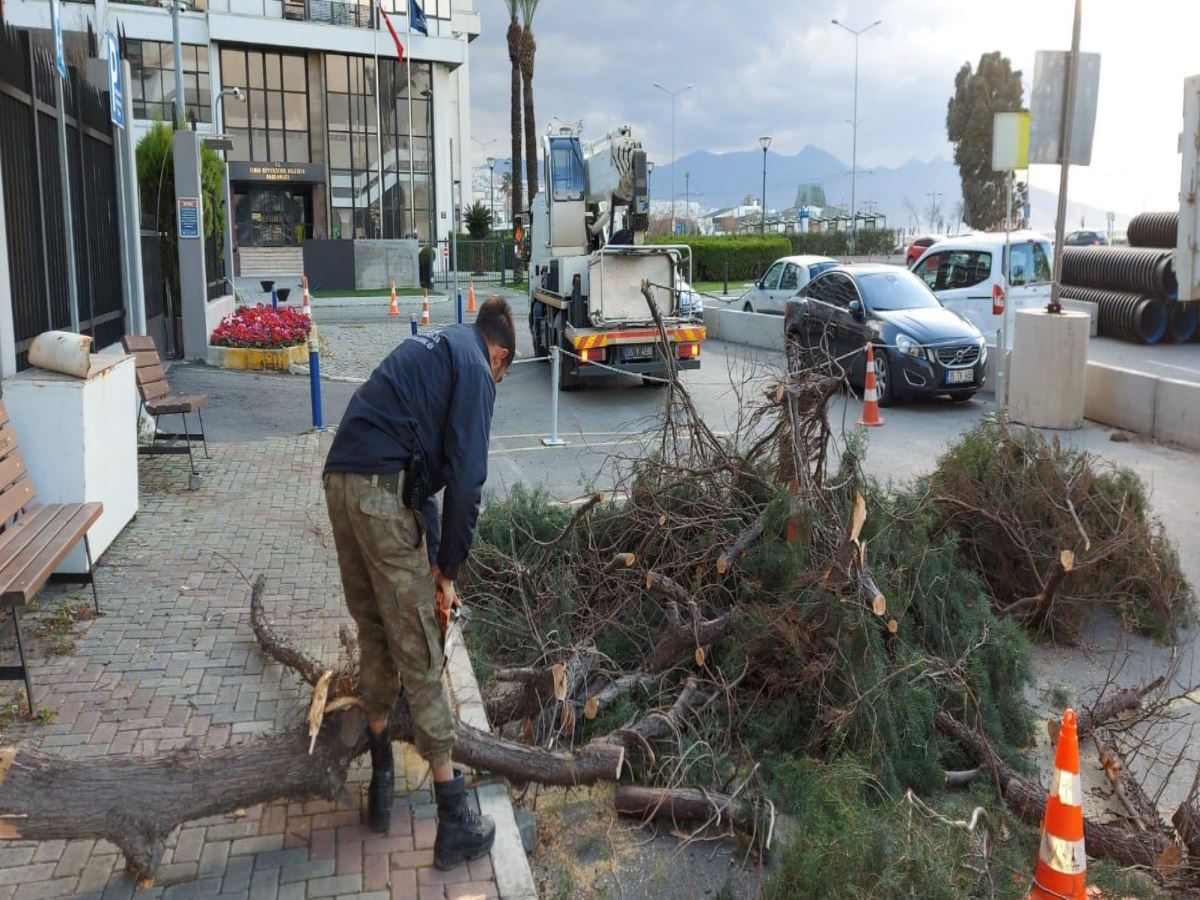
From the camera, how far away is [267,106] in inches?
2124

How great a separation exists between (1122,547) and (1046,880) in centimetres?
385

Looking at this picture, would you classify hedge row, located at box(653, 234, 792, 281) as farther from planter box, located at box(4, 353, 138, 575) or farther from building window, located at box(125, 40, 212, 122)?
planter box, located at box(4, 353, 138, 575)

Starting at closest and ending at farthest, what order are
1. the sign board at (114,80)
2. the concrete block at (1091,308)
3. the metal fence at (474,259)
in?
the sign board at (114,80), the concrete block at (1091,308), the metal fence at (474,259)

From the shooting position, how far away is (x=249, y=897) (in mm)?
3609

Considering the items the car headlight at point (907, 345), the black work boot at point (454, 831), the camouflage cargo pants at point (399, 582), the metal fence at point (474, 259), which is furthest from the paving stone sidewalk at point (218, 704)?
the metal fence at point (474, 259)

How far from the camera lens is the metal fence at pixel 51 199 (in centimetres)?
779

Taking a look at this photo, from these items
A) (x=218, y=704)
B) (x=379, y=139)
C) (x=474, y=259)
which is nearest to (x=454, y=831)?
(x=218, y=704)

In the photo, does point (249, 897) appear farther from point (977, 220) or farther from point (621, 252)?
point (977, 220)

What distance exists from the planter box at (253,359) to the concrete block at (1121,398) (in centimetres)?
1097

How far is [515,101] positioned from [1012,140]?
34.9 metres

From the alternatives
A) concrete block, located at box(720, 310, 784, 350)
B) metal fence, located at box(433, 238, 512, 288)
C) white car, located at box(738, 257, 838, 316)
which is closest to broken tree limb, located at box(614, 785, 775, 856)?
concrete block, located at box(720, 310, 784, 350)

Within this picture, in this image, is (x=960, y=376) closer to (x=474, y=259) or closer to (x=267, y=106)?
(x=474, y=259)

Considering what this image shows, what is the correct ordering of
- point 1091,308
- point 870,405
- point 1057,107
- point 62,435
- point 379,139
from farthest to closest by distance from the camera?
1. point 379,139
2. point 1091,308
3. point 870,405
4. point 1057,107
5. point 62,435

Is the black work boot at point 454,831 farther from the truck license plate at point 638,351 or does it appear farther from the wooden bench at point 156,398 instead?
the truck license plate at point 638,351
